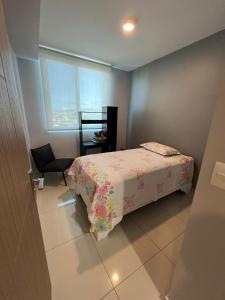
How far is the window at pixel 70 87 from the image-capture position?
2.64 m

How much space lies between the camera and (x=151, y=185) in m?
1.81

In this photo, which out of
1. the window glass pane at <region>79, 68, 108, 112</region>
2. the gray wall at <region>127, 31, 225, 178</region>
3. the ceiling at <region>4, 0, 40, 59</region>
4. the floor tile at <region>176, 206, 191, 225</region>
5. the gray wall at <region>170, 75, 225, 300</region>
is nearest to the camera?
the gray wall at <region>170, 75, 225, 300</region>

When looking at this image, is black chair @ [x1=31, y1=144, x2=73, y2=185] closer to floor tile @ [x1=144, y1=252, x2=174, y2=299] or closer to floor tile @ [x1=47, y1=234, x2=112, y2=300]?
floor tile @ [x1=47, y1=234, x2=112, y2=300]

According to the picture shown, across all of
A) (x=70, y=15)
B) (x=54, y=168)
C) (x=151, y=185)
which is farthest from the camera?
(x=54, y=168)

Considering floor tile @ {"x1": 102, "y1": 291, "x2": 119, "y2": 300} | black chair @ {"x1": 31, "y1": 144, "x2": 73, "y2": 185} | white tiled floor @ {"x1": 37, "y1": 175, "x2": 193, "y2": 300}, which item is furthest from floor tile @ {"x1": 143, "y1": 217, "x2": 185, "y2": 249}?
black chair @ {"x1": 31, "y1": 144, "x2": 73, "y2": 185}

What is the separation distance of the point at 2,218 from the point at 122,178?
1247 millimetres

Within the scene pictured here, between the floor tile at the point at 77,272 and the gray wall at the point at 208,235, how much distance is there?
70 cm

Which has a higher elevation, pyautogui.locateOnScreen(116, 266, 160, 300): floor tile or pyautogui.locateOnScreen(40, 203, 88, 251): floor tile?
pyautogui.locateOnScreen(40, 203, 88, 251): floor tile

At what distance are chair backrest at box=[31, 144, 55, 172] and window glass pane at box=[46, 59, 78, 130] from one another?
1.65 ft

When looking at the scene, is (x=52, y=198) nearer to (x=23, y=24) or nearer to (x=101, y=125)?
(x=101, y=125)

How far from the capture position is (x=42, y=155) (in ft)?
8.45

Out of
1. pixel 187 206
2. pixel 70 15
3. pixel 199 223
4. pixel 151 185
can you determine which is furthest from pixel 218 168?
pixel 70 15

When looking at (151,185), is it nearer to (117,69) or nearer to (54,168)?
(54,168)

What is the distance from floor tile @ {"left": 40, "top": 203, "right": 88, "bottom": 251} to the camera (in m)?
1.54
